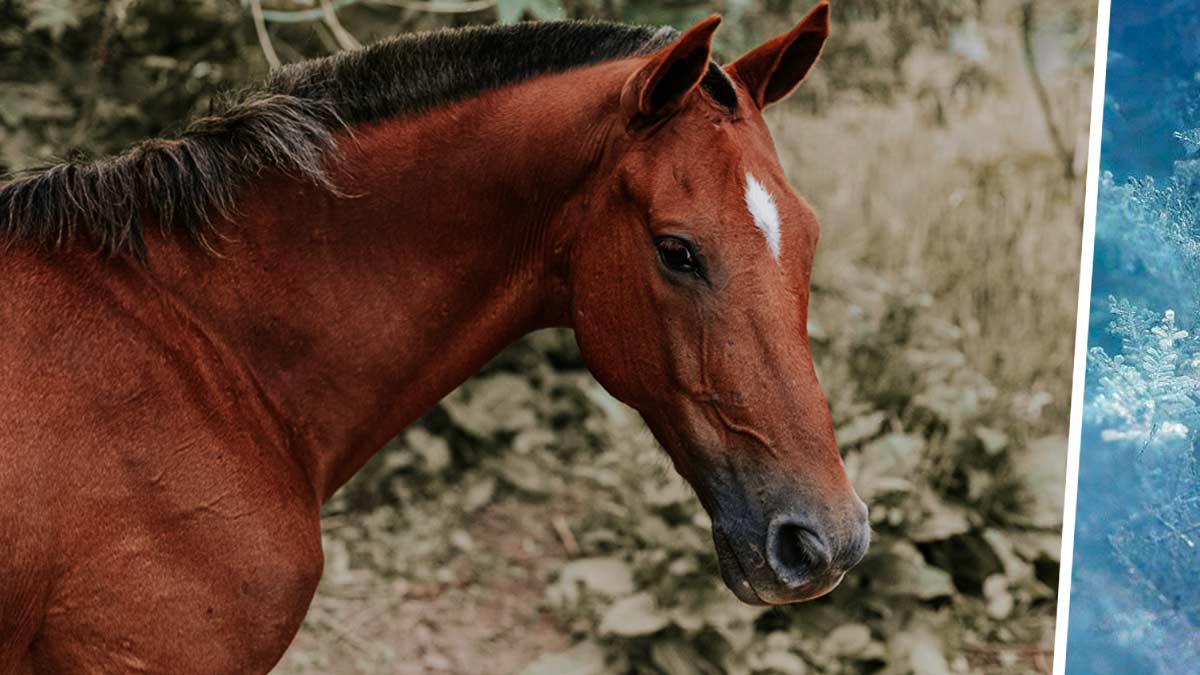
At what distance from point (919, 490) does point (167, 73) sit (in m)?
3.29

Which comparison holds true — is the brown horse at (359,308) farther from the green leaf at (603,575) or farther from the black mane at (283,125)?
the green leaf at (603,575)

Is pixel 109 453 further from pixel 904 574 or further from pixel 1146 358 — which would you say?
pixel 904 574

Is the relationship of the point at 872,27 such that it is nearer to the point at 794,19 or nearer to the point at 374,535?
the point at 794,19

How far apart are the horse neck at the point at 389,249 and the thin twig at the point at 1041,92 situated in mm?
3343

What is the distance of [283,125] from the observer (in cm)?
215

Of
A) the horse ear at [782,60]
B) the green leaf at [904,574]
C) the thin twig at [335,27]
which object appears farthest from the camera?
the thin twig at [335,27]

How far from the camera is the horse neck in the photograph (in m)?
2.16

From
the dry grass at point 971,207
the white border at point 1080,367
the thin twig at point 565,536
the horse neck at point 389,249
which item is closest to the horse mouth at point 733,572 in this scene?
the horse neck at point 389,249

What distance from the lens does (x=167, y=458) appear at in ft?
6.33

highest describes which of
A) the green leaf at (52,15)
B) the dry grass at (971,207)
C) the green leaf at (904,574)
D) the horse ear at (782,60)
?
the horse ear at (782,60)

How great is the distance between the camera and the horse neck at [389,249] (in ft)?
7.10

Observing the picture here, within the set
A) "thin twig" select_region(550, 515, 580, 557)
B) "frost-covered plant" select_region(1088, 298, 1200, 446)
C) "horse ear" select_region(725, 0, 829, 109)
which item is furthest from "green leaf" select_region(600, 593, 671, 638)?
"horse ear" select_region(725, 0, 829, 109)

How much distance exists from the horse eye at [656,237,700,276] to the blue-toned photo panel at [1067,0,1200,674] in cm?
135

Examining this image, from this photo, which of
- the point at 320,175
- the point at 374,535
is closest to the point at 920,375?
the point at 374,535
